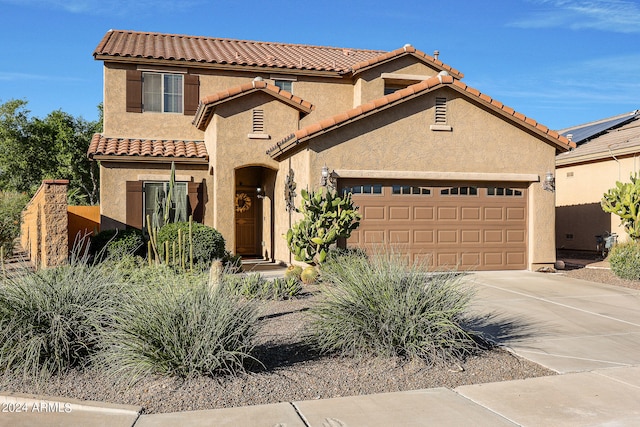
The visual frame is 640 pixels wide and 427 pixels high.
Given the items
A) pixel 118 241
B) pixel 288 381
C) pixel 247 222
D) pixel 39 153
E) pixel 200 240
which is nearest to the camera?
pixel 288 381

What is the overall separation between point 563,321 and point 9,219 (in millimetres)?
15741

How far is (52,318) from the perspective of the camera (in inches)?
255

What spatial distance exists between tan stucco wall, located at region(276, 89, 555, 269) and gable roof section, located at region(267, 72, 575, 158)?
242 millimetres

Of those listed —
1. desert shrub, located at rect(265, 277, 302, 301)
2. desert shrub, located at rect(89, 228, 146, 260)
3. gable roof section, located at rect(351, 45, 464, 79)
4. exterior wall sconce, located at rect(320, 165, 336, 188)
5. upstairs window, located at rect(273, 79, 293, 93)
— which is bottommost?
desert shrub, located at rect(265, 277, 302, 301)

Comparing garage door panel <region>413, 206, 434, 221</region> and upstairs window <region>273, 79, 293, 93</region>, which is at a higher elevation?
upstairs window <region>273, 79, 293, 93</region>

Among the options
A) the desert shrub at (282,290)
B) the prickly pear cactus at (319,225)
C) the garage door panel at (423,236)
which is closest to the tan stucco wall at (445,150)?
the garage door panel at (423,236)

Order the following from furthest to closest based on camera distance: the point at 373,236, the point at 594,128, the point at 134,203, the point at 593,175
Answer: the point at 594,128 < the point at 593,175 < the point at 134,203 < the point at 373,236

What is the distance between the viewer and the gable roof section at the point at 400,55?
20578 mm

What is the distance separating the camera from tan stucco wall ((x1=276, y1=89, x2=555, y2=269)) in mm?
15031

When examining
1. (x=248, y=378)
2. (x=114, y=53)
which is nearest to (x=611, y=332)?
(x=248, y=378)

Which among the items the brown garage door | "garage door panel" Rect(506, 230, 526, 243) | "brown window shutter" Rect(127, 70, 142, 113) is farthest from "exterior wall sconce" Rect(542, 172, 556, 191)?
"brown window shutter" Rect(127, 70, 142, 113)

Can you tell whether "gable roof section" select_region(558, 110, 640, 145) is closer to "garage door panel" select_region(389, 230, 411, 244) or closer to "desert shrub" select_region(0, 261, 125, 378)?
"garage door panel" select_region(389, 230, 411, 244)

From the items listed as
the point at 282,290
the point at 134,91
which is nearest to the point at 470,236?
the point at 282,290

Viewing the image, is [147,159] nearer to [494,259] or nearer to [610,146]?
[494,259]
